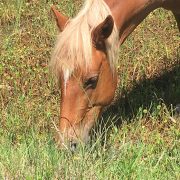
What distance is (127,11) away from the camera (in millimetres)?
3963

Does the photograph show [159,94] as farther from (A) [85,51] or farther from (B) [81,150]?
(B) [81,150]

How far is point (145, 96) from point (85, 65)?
1351 millimetres

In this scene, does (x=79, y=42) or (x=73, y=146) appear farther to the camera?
(x=79, y=42)

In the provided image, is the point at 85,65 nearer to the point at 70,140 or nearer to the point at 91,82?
the point at 91,82

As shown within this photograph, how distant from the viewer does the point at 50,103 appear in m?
4.74

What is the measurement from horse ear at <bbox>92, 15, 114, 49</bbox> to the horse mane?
0.04 metres

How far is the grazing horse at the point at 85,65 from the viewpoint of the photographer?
3.50m

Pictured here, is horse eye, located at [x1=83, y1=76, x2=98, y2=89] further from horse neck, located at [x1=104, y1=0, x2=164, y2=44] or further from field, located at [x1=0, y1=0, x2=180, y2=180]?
horse neck, located at [x1=104, y1=0, x2=164, y2=44]

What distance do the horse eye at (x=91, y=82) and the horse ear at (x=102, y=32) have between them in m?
0.24

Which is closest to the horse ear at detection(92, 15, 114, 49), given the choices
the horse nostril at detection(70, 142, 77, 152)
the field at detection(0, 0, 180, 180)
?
the field at detection(0, 0, 180, 180)

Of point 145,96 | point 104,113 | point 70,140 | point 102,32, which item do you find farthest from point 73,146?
point 145,96

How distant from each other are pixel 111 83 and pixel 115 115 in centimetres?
65

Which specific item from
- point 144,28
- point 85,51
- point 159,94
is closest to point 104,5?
point 85,51

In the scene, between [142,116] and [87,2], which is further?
[142,116]
